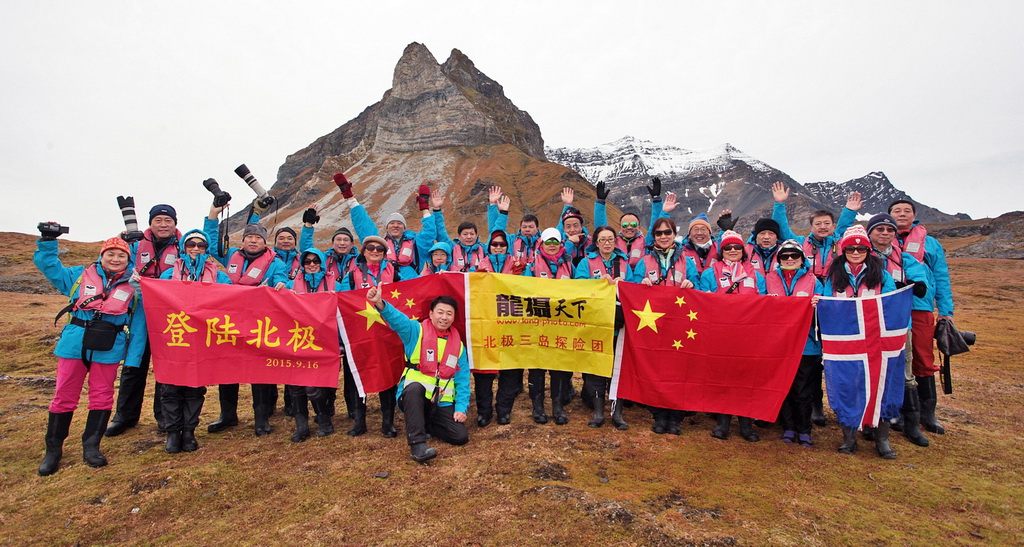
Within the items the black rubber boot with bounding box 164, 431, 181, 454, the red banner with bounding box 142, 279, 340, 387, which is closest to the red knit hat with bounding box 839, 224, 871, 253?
the red banner with bounding box 142, 279, 340, 387

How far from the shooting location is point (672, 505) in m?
4.09

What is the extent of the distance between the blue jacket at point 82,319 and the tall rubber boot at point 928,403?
33.4 ft

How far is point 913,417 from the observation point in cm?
575

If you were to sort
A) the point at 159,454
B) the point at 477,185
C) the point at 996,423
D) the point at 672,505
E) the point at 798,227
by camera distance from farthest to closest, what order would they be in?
the point at 798,227 < the point at 477,185 < the point at 996,423 < the point at 159,454 < the point at 672,505

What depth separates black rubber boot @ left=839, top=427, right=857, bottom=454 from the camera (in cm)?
544

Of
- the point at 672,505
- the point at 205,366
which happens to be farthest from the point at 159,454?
the point at 672,505

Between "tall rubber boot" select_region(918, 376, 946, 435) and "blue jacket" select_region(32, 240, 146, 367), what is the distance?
1018 centimetres

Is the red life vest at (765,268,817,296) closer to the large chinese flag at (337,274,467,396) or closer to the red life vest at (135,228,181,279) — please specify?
the large chinese flag at (337,274,467,396)

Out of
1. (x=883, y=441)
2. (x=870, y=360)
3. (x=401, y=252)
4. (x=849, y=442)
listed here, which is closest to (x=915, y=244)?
(x=870, y=360)

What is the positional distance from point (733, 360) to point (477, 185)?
301ft

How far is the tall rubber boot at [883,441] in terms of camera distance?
5.27 m

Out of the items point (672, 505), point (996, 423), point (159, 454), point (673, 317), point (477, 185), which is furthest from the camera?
point (477, 185)

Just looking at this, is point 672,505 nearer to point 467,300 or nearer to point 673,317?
point 673,317

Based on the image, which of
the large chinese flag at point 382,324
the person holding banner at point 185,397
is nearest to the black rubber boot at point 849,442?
the large chinese flag at point 382,324
